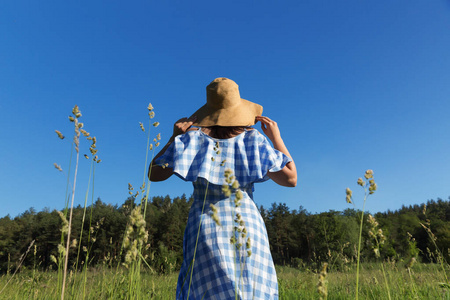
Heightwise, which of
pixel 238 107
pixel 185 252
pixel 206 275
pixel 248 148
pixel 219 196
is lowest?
pixel 206 275

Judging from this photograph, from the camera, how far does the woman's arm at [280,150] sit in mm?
2695

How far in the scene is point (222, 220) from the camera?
91.4 inches

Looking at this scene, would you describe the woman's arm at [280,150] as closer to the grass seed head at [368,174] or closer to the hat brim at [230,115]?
the hat brim at [230,115]

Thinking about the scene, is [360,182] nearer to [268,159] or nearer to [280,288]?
[268,159]

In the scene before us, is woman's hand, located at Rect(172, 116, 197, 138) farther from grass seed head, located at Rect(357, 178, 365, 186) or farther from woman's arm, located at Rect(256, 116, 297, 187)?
grass seed head, located at Rect(357, 178, 365, 186)

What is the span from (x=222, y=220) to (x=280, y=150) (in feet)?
3.09

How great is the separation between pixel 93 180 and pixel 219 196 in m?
0.99

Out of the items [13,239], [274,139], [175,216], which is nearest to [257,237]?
[274,139]

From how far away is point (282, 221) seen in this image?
29453 millimetres

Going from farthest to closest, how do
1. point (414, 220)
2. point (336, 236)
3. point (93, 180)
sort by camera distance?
point (414, 220) < point (336, 236) < point (93, 180)

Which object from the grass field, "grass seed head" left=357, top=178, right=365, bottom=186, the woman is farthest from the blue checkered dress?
"grass seed head" left=357, top=178, right=365, bottom=186

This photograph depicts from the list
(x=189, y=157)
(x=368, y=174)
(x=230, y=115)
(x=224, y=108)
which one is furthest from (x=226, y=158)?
(x=368, y=174)

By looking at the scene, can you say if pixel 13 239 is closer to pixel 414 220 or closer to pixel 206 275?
pixel 206 275

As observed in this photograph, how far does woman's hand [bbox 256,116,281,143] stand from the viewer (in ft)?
9.56
